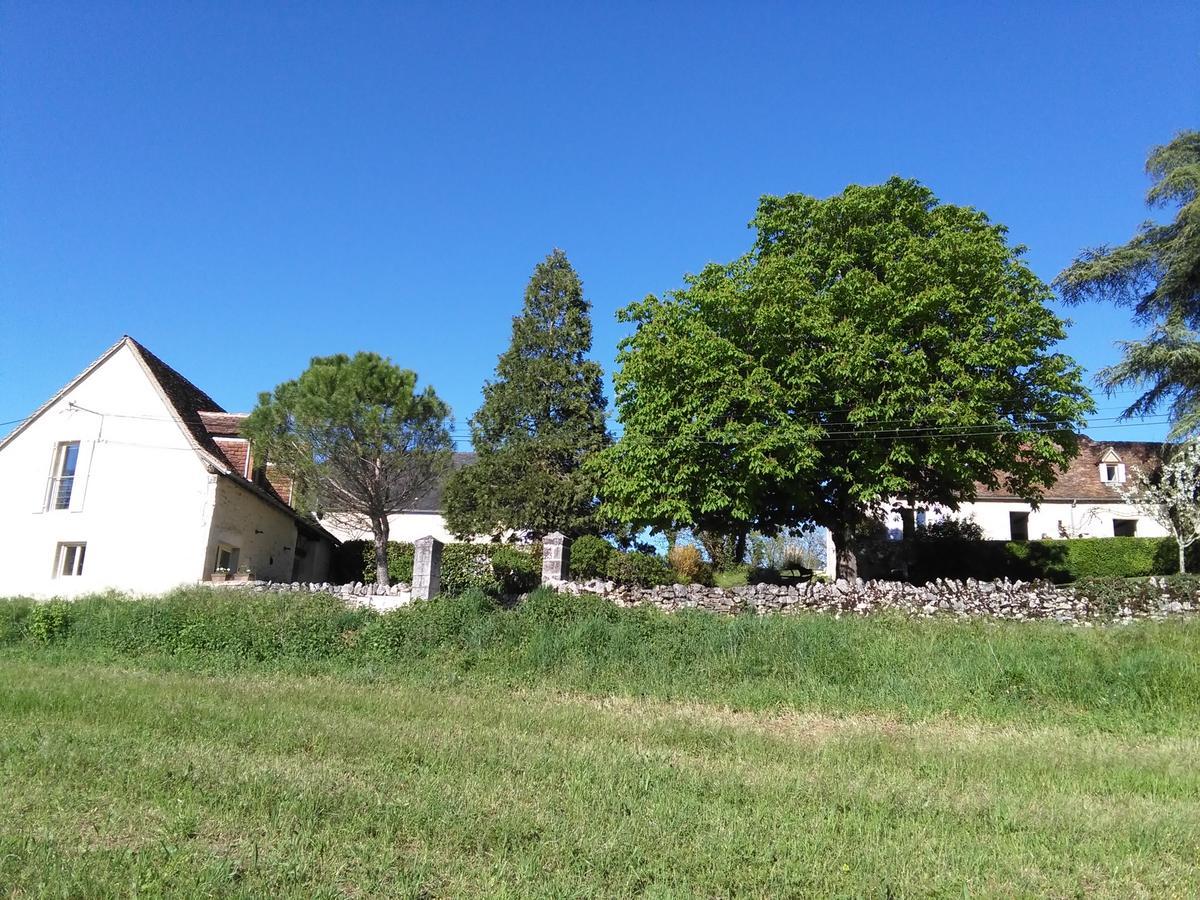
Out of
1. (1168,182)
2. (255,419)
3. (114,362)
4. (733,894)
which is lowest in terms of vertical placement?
(733,894)

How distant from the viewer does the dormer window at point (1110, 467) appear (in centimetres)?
3412

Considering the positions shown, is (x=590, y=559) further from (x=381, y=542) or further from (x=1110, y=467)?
(x=1110, y=467)

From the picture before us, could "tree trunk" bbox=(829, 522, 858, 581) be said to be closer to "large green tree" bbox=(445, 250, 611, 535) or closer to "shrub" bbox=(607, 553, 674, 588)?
"shrub" bbox=(607, 553, 674, 588)

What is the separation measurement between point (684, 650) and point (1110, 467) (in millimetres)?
30703

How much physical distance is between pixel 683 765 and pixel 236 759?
3.79 metres

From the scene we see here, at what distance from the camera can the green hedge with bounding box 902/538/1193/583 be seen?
86.2 feet

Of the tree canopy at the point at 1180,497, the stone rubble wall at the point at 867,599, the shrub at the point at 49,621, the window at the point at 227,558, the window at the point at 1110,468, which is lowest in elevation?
the shrub at the point at 49,621

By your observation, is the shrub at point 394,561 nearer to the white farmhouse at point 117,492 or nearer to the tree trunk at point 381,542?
the white farmhouse at point 117,492

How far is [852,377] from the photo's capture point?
17984 millimetres

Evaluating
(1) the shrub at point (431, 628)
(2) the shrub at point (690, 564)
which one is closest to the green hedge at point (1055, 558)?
(2) the shrub at point (690, 564)

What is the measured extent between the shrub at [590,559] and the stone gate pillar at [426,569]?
678cm

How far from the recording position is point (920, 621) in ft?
44.5

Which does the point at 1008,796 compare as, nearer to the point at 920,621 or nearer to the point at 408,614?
the point at 920,621

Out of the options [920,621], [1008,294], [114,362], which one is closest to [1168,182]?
[1008,294]
